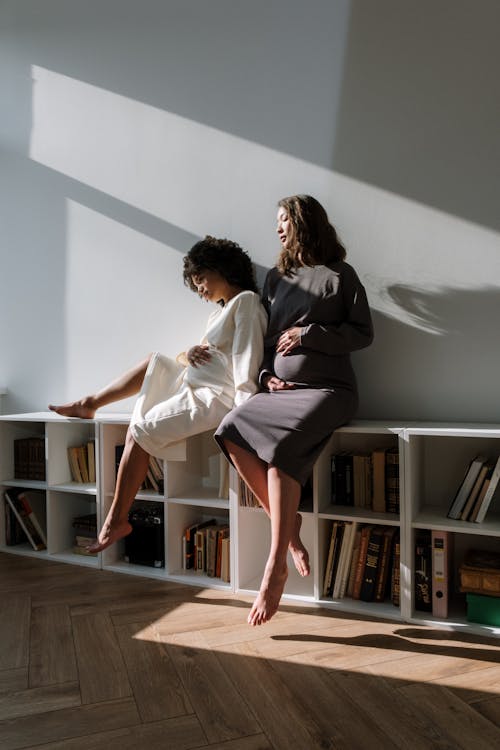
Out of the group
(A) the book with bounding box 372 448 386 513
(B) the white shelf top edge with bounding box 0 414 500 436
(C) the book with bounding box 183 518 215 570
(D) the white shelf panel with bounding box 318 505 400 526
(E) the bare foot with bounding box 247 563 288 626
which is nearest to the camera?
(E) the bare foot with bounding box 247 563 288 626

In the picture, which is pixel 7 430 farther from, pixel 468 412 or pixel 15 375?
pixel 468 412

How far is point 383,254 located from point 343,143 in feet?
1.63

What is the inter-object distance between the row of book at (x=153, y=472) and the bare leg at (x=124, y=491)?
0.66 ft

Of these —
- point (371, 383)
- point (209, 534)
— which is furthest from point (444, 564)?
point (209, 534)

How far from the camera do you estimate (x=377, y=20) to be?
244 cm

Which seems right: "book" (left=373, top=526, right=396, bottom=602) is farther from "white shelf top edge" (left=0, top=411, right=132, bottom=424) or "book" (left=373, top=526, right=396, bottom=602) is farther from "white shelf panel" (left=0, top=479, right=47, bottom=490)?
"white shelf panel" (left=0, top=479, right=47, bottom=490)

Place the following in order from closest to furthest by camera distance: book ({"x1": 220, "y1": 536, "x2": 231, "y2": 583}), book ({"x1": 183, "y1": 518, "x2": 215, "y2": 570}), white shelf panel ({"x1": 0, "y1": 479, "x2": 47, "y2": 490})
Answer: book ({"x1": 220, "y1": 536, "x2": 231, "y2": 583}) < book ({"x1": 183, "y1": 518, "x2": 215, "y2": 570}) < white shelf panel ({"x1": 0, "y1": 479, "x2": 47, "y2": 490})

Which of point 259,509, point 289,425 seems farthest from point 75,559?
point 289,425

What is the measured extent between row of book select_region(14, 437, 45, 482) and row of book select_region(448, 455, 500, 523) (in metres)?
1.86

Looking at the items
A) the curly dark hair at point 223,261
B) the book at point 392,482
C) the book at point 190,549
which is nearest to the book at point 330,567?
the book at point 392,482

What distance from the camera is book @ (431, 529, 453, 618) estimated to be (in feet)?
6.73

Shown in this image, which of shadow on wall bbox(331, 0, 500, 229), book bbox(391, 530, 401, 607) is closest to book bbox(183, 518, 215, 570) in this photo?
book bbox(391, 530, 401, 607)

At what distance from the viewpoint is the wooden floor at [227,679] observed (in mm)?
1407

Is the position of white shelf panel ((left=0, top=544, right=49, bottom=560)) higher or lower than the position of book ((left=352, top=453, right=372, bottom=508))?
lower
